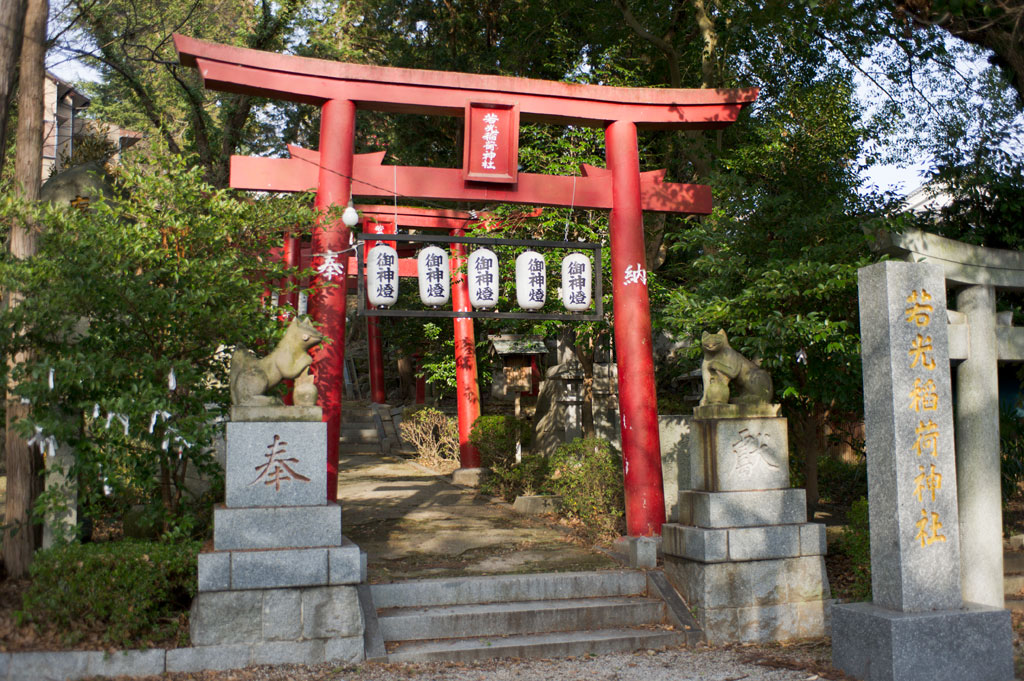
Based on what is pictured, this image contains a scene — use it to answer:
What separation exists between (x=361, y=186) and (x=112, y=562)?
449cm

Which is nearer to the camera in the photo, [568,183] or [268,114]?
[568,183]

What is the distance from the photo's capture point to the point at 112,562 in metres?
6.11

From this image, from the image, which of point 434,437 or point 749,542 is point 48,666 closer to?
point 749,542

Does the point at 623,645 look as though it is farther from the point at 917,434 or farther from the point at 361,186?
the point at 361,186

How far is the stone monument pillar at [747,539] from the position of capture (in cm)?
728

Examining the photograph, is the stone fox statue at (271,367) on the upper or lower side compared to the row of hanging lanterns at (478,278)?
lower

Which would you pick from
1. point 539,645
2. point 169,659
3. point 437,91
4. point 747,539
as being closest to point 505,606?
point 539,645

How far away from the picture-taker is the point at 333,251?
841 cm

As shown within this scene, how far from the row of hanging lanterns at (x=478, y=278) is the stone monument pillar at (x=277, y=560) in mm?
2251

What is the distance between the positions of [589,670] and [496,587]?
4.43ft

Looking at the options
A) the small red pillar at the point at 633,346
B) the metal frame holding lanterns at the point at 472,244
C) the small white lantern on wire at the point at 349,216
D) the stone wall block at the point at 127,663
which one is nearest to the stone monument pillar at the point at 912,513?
the small red pillar at the point at 633,346

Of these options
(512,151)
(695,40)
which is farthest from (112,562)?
(695,40)

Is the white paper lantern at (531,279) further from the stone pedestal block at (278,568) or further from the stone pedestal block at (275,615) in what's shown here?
the stone pedestal block at (275,615)

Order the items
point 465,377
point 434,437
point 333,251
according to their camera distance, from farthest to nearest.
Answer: point 434,437 < point 465,377 < point 333,251
